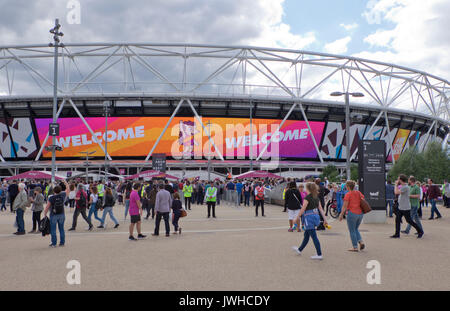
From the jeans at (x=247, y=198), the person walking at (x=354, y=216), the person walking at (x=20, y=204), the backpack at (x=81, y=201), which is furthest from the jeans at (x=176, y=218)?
the jeans at (x=247, y=198)

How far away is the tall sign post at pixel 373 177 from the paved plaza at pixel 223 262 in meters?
2.89

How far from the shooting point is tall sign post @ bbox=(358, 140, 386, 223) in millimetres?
14320

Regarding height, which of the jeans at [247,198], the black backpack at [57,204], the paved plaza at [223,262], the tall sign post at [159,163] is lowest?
the jeans at [247,198]

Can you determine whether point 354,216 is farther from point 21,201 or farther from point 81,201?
point 21,201

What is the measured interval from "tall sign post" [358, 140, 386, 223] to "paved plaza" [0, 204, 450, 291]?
2894mm

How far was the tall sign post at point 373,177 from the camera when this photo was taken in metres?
14.3

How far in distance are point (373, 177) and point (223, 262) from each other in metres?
9.68

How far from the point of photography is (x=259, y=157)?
147 feet

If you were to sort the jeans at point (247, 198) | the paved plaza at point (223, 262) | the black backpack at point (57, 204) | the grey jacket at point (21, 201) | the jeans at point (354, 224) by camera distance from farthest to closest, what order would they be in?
1. the jeans at point (247, 198)
2. the grey jacket at point (21, 201)
3. the black backpack at point (57, 204)
4. the jeans at point (354, 224)
5. the paved plaza at point (223, 262)

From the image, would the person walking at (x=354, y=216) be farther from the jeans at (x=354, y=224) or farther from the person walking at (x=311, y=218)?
the person walking at (x=311, y=218)

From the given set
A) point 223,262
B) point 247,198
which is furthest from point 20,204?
point 247,198

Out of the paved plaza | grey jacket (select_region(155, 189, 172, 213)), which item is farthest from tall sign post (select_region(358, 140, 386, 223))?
grey jacket (select_region(155, 189, 172, 213))

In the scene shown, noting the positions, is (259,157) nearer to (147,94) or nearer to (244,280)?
(147,94)

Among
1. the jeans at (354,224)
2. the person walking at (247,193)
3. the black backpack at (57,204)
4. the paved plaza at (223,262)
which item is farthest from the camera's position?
the person walking at (247,193)
